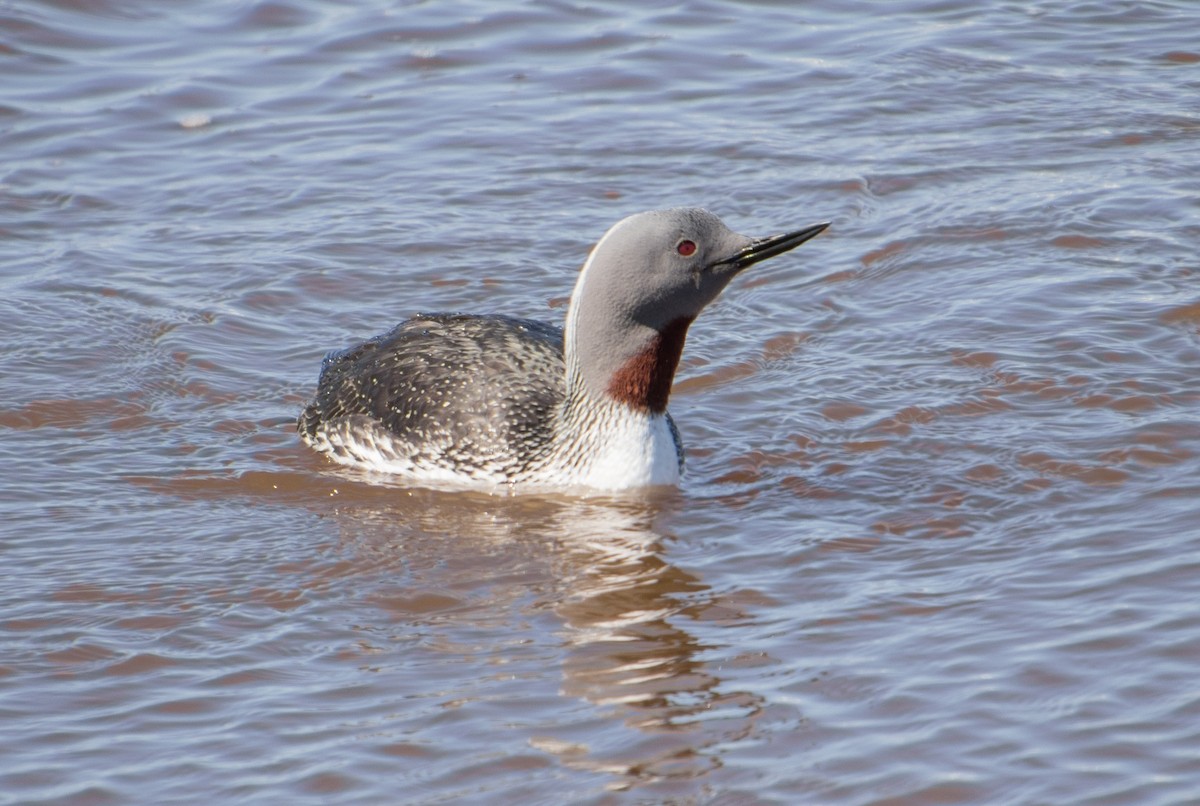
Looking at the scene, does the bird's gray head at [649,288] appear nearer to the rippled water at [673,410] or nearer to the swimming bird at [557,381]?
the swimming bird at [557,381]

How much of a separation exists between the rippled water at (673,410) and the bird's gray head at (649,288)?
56 centimetres

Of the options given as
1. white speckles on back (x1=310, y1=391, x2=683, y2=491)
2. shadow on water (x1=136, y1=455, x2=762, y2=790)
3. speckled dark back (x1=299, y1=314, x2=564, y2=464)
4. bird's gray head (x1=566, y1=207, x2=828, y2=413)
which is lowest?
shadow on water (x1=136, y1=455, x2=762, y2=790)

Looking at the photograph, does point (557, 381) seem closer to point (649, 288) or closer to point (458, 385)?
point (458, 385)

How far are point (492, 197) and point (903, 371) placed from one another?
3234mm

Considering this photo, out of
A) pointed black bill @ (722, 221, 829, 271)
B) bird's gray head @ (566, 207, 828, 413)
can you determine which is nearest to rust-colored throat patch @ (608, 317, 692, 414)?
bird's gray head @ (566, 207, 828, 413)

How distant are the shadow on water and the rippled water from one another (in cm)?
2

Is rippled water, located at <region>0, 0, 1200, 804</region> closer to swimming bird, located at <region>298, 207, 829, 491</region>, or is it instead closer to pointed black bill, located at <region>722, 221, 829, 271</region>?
swimming bird, located at <region>298, 207, 829, 491</region>

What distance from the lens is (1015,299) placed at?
28.3ft

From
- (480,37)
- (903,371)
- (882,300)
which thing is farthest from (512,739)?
(480,37)

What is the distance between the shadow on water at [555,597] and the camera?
5281 mm

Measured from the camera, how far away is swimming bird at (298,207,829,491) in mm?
6816

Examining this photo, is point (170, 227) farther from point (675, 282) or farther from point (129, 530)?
point (675, 282)

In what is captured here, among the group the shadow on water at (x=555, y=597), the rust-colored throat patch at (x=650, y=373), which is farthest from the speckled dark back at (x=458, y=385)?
the rust-colored throat patch at (x=650, y=373)

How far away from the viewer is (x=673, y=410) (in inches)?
320
